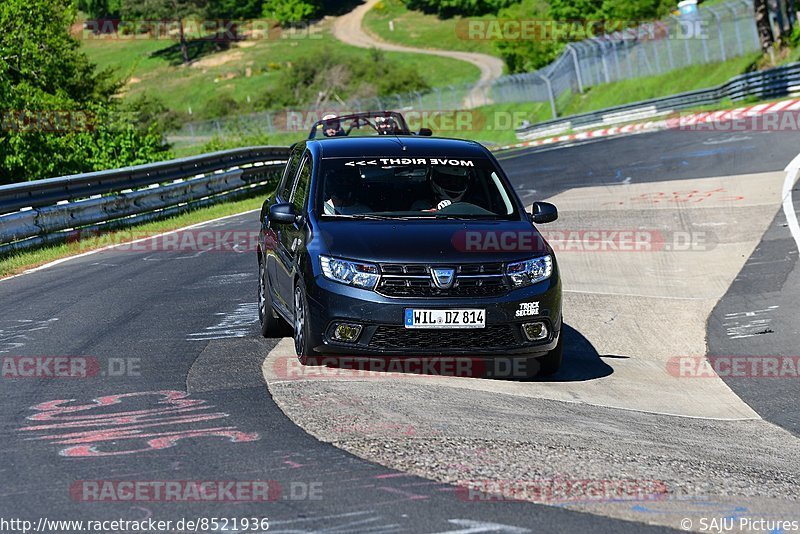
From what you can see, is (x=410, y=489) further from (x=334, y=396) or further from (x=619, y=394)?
(x=619, y=394)

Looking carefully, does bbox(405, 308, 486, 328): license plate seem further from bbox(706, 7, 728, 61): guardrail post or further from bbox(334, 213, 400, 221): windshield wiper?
bbox(706, 7, 728, 61): guardrail post

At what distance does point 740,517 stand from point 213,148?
32.8 m

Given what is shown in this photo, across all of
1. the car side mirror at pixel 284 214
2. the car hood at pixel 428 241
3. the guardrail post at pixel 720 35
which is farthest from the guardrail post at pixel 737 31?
the car side mirror at pixel 284 214

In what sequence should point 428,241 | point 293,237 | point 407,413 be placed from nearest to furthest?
point 407,413 < point 428,241 < point 293,237

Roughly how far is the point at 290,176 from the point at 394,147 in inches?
44.2

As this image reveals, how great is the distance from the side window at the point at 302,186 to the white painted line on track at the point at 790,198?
7068 millimetres

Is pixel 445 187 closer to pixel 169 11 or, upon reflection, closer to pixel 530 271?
pixel 530 271

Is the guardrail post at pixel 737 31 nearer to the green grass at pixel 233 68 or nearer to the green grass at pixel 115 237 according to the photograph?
the green grass at pixel 115 237

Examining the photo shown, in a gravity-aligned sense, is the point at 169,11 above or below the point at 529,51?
above

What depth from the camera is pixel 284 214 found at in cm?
904

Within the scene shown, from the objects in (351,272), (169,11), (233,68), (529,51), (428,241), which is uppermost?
(428,241)

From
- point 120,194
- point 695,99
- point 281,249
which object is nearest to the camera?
point 281,249

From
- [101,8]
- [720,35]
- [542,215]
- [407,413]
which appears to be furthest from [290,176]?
[101,8]

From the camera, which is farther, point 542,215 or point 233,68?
point 233,68
